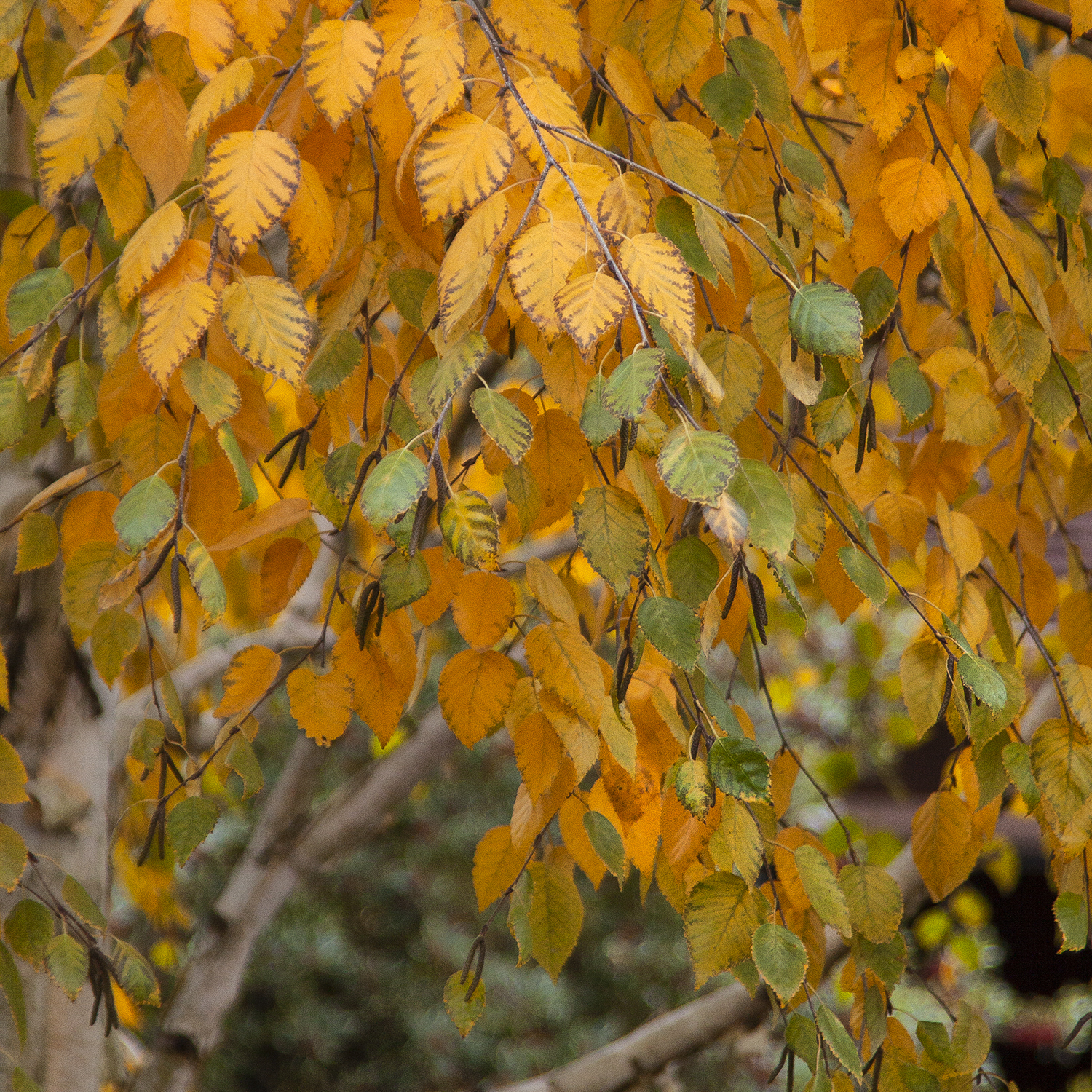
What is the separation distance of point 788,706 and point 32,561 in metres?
2.24

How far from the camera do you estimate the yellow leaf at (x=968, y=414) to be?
2.48 ft

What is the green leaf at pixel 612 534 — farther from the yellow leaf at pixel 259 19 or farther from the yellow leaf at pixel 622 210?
the yellow leaf at pixel 259 19

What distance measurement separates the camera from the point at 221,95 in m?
0.53

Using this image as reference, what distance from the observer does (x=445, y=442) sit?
0.70 m

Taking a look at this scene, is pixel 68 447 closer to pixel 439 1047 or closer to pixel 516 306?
pixel 516 306

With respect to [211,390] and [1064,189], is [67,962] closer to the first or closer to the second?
[211,390]

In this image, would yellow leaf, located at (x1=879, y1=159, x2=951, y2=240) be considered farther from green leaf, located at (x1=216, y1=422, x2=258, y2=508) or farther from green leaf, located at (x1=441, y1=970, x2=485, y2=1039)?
green leaf, located at (x1=441, y1=970, x2=485, y2=1039)

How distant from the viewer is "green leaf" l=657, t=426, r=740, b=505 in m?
0.42

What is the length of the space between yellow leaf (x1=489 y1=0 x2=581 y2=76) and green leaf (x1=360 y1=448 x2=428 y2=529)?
0.25 m

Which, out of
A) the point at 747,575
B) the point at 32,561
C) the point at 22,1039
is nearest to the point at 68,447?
the point at 32,561

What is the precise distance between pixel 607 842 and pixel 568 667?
12 centimetres

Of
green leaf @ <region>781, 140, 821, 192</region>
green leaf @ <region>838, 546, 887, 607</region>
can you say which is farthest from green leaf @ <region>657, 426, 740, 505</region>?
green leaf @ <region>781, 140, 821, 192</region>

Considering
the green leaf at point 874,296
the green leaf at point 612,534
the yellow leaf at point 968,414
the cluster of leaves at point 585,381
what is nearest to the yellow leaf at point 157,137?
the cluster of leaves at point 585,381

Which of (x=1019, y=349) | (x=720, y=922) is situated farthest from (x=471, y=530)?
(x=1019, y=349)
